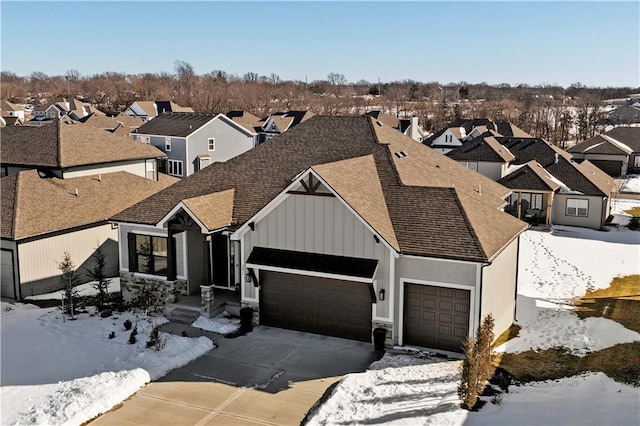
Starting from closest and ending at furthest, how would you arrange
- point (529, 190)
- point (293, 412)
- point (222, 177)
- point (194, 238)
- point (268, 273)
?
point (293, 412)
point (268, 273)
point (194, 238)
point (222, 177)
point (529, 190)

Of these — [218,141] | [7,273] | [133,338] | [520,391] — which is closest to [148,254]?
[133,338]

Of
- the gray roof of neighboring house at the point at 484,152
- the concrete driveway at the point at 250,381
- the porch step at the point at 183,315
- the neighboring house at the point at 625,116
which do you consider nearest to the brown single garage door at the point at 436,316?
the concrete driveway at the point at 250,381

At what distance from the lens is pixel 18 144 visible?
99.7ft

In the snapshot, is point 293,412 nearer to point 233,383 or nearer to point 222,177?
point 233,383

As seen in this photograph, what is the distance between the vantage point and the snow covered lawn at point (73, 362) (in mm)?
13500

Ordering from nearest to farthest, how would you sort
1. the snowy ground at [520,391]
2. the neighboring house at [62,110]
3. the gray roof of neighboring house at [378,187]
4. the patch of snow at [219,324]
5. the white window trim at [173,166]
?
the snowy ground at [520,391] < the gray roof of neighboring house at [378,187] < the patch of snow at [219,324] < the white window trim at [173,166] < the neighboring house at [62,110]

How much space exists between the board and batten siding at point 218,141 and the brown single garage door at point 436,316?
37.5 metres

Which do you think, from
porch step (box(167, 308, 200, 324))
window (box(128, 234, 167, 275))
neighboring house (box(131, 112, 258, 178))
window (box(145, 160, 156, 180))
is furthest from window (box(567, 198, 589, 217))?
neighboring house (box(131, 112, 258, 178))

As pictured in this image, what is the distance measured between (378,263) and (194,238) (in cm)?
715

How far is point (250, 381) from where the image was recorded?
1509 centimetres

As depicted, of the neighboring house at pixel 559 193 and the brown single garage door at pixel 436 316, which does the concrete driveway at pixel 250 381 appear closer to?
the brown single garage door at pixel 436 316

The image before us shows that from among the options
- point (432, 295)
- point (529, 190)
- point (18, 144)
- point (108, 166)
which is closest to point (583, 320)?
point (432, 295)

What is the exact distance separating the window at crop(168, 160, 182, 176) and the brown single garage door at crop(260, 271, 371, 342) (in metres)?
35.0

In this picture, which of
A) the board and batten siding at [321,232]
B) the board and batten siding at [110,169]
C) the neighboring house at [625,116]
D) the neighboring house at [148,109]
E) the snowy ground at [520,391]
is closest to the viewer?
the snowy ground at [520,391]
